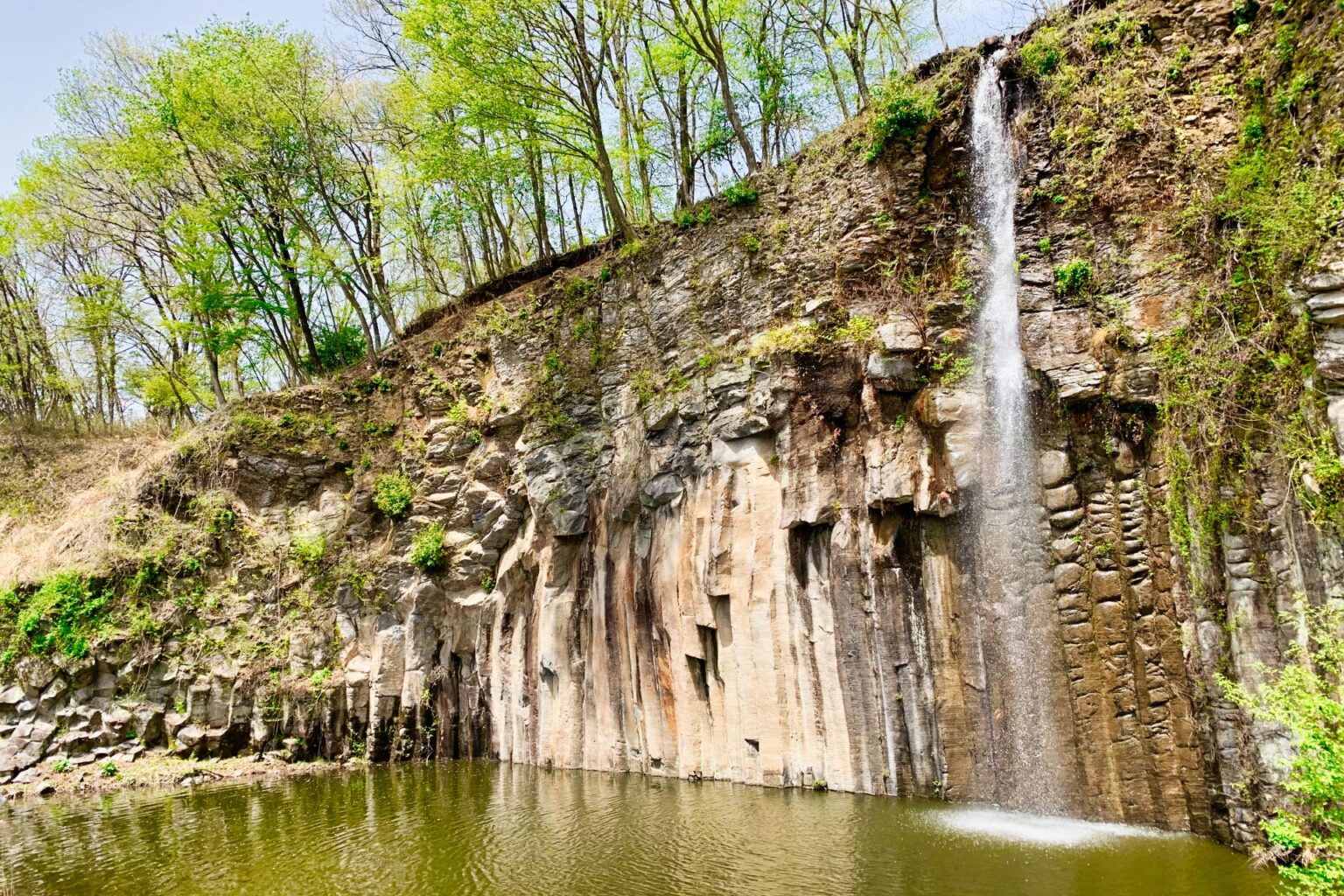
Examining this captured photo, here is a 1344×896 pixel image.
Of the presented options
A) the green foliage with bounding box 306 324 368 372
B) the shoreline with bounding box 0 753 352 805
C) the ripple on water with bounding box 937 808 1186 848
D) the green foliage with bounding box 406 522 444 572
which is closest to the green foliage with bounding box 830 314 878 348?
the ripple on water with bounding box 937 808 1186 848

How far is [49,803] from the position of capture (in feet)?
57.2

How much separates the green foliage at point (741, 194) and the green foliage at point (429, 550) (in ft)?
39.4

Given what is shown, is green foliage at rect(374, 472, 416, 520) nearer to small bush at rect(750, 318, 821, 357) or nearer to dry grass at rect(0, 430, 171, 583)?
dry grass at rect(0, 430, 171, 583)

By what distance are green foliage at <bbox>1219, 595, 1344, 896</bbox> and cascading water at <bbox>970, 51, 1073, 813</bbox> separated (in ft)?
9.52

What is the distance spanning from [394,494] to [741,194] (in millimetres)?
13074

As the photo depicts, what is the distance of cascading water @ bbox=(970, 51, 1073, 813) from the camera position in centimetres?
1206

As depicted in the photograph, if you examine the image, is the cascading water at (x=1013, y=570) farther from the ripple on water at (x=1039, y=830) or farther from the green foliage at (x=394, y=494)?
the green foliage at (x=394, y=494)

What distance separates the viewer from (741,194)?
1895cm

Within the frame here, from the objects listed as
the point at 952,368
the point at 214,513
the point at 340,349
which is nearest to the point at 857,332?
the point at 952,368

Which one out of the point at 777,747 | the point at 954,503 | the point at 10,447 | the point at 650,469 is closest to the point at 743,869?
the point at 777,747

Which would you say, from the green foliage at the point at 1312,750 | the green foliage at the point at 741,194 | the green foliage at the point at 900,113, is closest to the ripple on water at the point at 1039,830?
the green foliage at the point at 1312,750

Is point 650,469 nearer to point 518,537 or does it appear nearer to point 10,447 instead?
point 518,537

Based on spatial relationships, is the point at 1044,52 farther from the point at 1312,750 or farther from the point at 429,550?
the point at 429,550

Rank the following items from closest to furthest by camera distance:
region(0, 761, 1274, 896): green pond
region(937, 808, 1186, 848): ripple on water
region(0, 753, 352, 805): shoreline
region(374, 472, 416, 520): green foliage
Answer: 1. region(0, 761, 1274, 896): green pond
2. region(937, 808, 1186, 848): ripple on water
3. region(0, 753, 352, 805): shoreline
4. region(374, 472, 416, 520): green foliage
